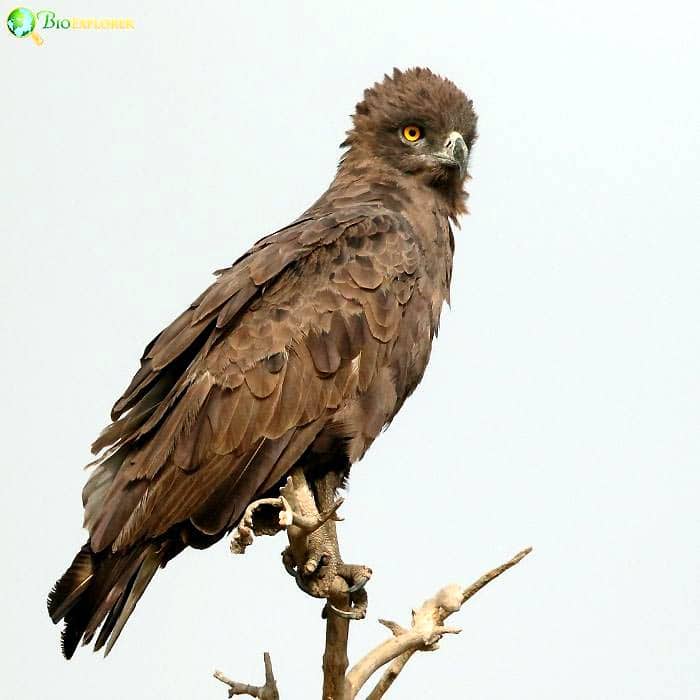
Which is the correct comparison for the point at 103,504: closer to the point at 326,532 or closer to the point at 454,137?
the point at 326,532

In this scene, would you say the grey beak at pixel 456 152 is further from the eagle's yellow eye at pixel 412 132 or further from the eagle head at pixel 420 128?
the eagle's yellow eye at pixel 412 132

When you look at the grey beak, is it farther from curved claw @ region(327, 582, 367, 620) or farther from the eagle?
curved claw @ region(327, 582, 367, 620)

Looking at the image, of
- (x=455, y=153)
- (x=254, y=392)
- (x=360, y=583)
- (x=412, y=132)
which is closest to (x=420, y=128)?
(x=412, y=132)

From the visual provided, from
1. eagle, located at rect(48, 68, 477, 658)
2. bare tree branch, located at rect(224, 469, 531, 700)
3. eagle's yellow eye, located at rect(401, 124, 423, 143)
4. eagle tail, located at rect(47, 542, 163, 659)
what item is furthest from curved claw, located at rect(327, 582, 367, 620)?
eagle's yellow eye, located at rect(401, 124, 423, 143)

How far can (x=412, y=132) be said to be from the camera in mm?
10023

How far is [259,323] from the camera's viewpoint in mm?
8648

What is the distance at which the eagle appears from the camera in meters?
8.27

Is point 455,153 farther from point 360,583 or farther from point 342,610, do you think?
point 342,610

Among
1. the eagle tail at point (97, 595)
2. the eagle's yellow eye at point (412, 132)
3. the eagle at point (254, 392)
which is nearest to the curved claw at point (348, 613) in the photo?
the eagle at point (254, 392)

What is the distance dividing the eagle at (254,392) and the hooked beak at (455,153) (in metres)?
0.65

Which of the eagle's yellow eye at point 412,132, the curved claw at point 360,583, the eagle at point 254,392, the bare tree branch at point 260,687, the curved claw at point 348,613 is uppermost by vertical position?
the eagle's yellow eye at point 412,132

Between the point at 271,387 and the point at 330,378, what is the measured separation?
37 centimetres

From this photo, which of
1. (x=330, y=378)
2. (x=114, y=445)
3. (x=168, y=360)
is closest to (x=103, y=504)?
(x=114, y=445)

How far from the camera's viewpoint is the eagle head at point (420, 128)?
9836 millimetres
